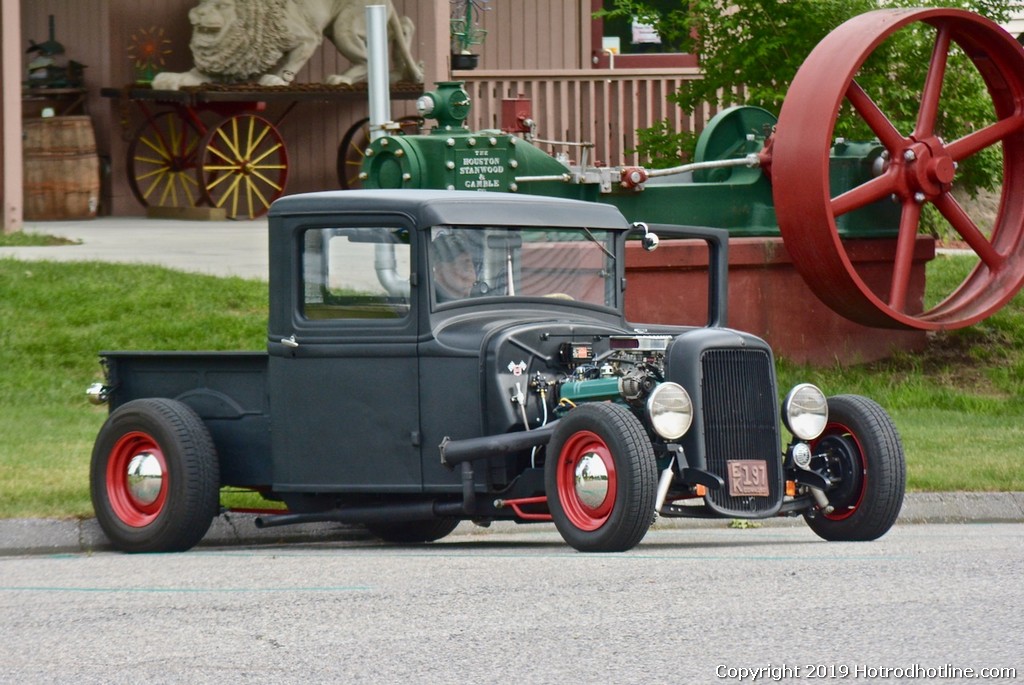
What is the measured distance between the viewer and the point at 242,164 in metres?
19.8

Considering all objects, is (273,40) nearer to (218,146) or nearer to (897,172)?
(218,146)

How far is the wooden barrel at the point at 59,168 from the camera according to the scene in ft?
62.1

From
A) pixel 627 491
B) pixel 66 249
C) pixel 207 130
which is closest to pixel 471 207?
pixel 627 491

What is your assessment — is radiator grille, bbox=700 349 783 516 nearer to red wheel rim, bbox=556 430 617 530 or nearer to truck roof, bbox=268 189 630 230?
red wheel rim, bbox=556 430 617 530

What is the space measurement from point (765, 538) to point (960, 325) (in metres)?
5.02

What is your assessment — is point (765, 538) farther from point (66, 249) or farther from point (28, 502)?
point (66, 249)

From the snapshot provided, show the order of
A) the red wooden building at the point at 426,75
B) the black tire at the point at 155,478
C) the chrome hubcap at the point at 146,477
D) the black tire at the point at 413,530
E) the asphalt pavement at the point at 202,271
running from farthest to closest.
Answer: the red wooden building at the point at 426,75 → the black tire at the point at 413,530 → the asphalt pavement at the point at 202,271 → the chrome hubcap at the point at 146,477 → the black tire at the point at 155,478

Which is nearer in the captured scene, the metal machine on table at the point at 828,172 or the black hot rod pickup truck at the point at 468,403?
the black hot rod pickup truck at the point at 468,403

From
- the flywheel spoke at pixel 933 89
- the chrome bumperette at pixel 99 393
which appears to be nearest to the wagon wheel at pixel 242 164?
the flywheel spoke at pixel 933 89

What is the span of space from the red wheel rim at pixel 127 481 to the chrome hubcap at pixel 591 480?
2138 millimetres

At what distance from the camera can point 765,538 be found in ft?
27.7

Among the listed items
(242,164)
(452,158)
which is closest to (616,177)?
(452,158)

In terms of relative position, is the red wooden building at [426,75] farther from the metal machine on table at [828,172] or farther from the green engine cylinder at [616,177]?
the metal machine on table at [828,172]

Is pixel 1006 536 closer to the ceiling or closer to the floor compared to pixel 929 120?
closer to the floor
